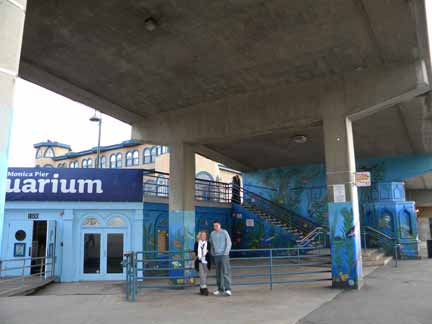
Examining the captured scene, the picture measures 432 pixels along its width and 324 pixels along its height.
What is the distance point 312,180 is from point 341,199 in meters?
11.4

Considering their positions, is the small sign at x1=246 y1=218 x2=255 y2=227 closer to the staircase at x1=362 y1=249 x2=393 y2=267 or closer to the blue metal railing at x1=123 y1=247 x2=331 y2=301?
the blue metal railing at x1=123 y1=247 x2=331 y2=301

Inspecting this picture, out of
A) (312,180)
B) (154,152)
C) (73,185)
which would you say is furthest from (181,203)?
(154,152)

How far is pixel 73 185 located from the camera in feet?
53.7

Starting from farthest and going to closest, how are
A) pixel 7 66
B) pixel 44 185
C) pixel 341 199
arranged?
pixel 44 185
pixel 341 199
pixel 7 66

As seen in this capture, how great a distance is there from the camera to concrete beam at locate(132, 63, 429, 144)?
10.9 m

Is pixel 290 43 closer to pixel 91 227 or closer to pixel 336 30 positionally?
pixel 336 30

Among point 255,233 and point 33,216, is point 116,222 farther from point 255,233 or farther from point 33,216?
point 255,233

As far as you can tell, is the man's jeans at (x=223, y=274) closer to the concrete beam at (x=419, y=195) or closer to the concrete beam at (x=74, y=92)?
the concrete beam at (x=74, y=92)

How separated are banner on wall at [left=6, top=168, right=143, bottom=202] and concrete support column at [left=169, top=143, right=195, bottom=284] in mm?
3004

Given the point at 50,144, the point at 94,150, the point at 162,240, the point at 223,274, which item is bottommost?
the point at 223,274

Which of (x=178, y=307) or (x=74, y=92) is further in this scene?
(x=74, y=92)

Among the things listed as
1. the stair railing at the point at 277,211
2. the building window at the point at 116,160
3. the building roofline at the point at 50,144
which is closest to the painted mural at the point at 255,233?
the stair railing at the point at 277,211

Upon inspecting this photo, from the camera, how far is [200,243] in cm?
1080

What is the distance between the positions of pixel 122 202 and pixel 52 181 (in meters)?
2.90
